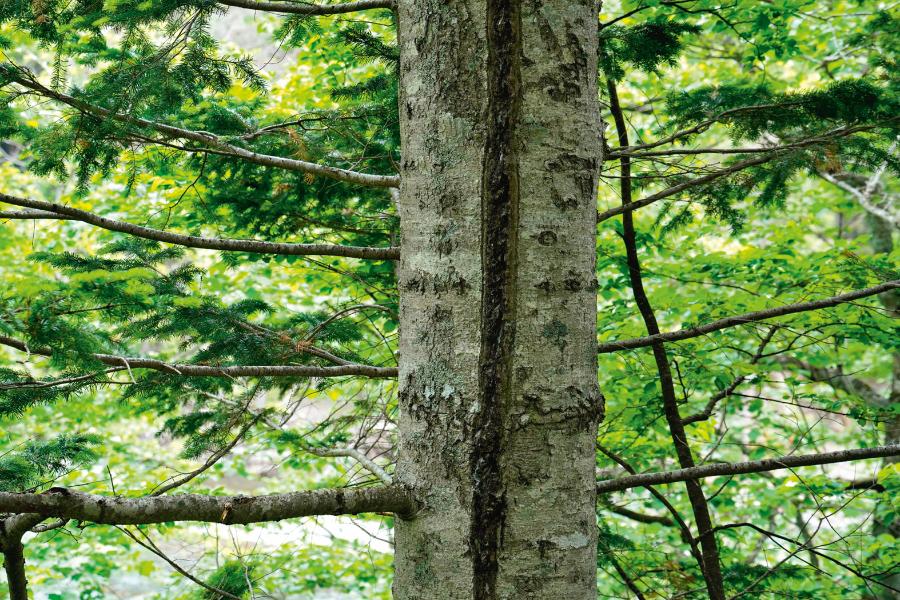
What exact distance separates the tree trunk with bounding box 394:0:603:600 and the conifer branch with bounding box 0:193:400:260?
2.59 feet

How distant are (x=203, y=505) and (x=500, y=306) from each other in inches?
22.0

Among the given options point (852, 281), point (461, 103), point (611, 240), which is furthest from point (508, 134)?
point (611, 240)

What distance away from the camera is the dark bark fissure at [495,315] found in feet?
3.63

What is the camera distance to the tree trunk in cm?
112

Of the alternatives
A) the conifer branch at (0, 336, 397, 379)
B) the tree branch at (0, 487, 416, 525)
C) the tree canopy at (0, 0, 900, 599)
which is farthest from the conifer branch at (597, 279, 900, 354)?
the tree branch at (0, 487, 416, 525)

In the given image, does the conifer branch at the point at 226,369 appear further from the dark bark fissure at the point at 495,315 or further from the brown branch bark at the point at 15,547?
the dark bark fissure at the point at 495,315

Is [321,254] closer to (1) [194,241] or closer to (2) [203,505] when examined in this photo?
(1) [194,241]

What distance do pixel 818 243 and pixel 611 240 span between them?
8.92 meters

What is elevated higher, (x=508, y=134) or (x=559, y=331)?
(x=508, y=134)

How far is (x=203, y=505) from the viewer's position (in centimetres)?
106

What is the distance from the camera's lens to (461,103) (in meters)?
1.19

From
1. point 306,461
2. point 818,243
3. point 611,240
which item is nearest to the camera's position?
point 611,240

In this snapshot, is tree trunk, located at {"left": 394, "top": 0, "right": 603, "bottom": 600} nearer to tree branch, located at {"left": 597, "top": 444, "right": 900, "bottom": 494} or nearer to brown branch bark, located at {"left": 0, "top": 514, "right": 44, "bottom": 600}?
tree branch, located at {"left": 597, "top": 444, "right": 900, "bottom": 494}

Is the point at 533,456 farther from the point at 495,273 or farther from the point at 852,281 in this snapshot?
the point at 852,281
